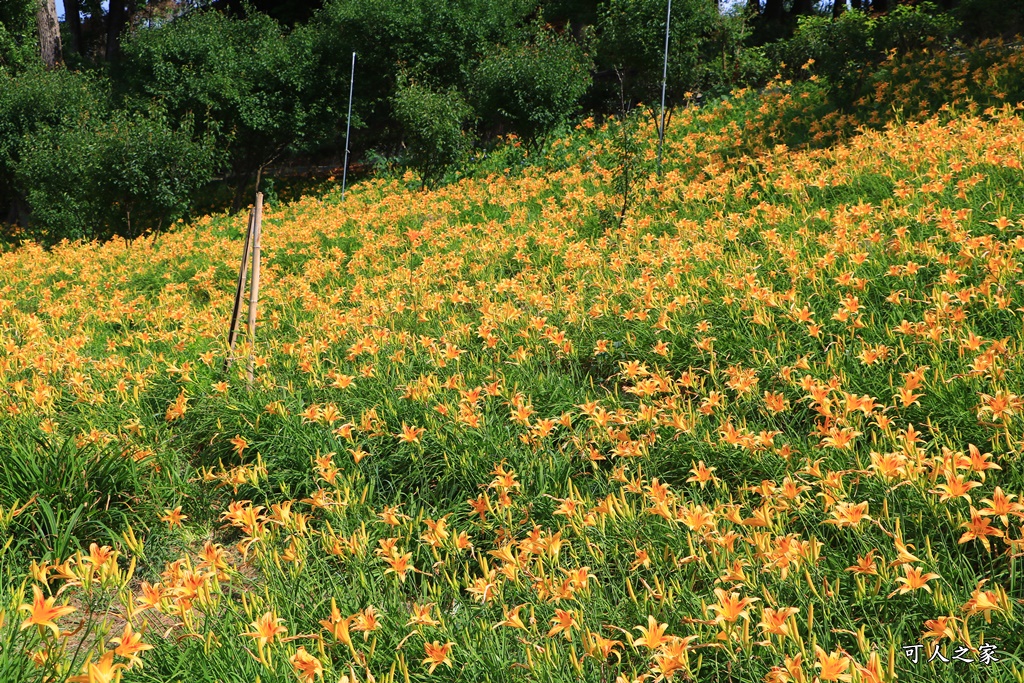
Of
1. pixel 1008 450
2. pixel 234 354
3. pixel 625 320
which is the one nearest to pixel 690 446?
pixel 1008 450

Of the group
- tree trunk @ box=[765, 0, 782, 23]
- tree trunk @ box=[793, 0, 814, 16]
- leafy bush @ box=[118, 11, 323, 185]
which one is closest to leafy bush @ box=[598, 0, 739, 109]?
leafy bush @ box=[118, 11, 323, 185]

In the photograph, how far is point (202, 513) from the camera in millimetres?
2900

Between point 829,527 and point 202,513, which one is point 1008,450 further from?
point 202,513

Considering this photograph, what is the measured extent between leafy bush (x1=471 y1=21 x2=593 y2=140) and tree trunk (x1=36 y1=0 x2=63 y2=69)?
1138cm

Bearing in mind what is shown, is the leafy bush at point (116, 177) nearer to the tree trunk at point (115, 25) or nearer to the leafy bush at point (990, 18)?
the leafy bush at point (990, 18)

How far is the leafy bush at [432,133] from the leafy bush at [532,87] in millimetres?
933

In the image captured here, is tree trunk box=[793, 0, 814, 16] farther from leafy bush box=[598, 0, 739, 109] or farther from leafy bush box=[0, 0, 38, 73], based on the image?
leafy bush box=[0, 0, 38, 73]

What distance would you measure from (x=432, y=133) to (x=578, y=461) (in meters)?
8.84

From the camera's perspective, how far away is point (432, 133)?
34.9 ft

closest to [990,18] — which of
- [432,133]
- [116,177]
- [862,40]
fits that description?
[862,40]

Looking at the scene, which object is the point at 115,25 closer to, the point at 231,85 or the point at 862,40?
the point at 231,85

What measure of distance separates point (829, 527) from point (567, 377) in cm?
137

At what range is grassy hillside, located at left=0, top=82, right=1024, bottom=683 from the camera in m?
1.66

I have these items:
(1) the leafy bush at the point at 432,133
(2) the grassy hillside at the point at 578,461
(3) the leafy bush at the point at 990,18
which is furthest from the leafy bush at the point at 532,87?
(2) the grassy hillside at the point at 578,461
